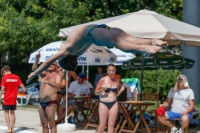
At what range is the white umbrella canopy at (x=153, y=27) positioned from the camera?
36.6 ft

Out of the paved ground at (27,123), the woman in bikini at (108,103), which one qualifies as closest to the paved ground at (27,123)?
the paved ground at (27,123)

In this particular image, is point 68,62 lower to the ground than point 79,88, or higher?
higher

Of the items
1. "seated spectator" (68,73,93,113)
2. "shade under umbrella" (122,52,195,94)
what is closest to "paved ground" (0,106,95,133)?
"seated spectator" (68,73,93,113)

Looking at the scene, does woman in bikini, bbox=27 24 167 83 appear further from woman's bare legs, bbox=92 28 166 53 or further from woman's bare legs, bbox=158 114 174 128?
woman's bare legs, bbox=158 114 174 128

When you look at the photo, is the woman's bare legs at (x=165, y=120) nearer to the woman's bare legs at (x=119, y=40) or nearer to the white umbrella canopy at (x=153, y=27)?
the white umbrella canopy at (x=153, y=27)

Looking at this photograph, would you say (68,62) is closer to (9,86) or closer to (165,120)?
(165,120)

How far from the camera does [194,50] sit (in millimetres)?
18344

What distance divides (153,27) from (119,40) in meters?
6.54

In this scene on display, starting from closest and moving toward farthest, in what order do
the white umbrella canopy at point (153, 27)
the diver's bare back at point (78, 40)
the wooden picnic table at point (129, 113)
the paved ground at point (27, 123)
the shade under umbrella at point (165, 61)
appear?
the diver's bare back at point (78, 40) → the white umbrella canopy at point (153, 27) → the wooden picnic table at point (129, 113) → the paved ground at point (27, 123) → the shade under umbrella at point (165, 61)

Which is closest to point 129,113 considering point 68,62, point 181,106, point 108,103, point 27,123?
point 181,106

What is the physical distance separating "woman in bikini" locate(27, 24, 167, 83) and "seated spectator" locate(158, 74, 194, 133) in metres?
6.42

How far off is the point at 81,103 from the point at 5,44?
8782 mm

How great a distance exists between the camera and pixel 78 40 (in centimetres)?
537

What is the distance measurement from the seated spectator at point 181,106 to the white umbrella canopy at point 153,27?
43.6 inches
